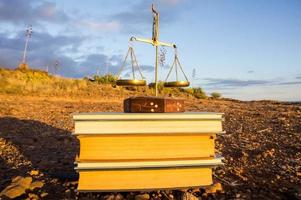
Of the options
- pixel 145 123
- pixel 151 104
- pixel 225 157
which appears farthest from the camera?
pixel 225 157

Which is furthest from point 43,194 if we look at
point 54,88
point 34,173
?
point 54,88

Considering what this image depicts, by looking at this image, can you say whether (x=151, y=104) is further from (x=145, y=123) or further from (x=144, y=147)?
(x=144, y=147)

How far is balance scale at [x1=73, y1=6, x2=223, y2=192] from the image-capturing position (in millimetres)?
3693

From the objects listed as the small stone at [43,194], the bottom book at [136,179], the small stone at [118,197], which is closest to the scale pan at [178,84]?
the bottom book at [136,179]

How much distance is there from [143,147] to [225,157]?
8.50ft

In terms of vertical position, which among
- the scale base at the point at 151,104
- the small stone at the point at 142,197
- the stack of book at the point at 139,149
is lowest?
the small stone at the point at 142,197

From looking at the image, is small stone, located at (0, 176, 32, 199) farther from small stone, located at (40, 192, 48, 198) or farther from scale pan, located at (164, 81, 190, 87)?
scale pan, located at (164, 81, 190, 87)

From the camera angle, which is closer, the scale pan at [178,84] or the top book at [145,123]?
the top book at [145,123]

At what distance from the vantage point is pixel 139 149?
3.81 meters

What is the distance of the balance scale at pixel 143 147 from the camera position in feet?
12.1

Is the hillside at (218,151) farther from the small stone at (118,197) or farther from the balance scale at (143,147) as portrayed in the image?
the balance scale at (143,147)

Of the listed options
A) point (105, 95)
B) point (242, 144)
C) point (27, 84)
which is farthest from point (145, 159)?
point (27, 84)

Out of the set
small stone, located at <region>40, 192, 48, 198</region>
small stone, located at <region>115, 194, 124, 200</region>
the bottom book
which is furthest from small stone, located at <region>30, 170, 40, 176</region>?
small stone, located at <region>115, 194, 124, 200</region>

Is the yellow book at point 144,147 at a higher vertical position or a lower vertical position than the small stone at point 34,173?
higher
